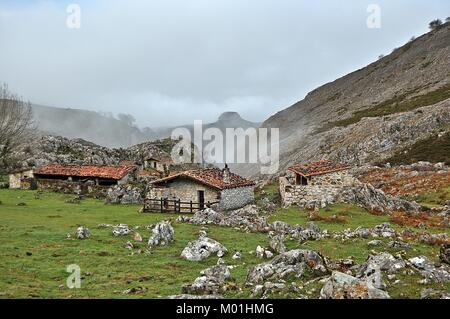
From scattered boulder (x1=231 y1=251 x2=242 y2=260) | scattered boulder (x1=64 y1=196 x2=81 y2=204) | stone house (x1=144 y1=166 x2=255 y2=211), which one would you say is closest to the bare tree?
scattered boulder (x1=64 y1=196 x2=81 y2=204)

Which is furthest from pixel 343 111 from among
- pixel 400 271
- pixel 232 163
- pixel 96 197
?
pixel 400 271

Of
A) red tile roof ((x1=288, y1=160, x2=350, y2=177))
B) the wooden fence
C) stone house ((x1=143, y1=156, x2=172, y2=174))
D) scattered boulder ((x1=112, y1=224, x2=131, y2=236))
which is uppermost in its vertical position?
stone house ((x1=143, y1=156, x2=172, y2=174))

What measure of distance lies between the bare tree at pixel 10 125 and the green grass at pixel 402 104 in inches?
3655

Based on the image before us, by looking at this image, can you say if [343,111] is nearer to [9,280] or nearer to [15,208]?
[15,208]

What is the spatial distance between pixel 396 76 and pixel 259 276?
171159 millimetres

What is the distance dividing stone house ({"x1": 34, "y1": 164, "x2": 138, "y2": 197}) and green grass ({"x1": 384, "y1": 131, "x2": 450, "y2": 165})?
51436 mm

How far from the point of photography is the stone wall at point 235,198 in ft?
159

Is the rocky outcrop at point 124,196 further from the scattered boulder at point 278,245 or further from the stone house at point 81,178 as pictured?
the scattered boulder at point 278,245

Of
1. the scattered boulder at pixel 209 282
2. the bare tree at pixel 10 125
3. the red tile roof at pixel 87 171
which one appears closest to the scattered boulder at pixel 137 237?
the scattered boulder at pixel 209 282

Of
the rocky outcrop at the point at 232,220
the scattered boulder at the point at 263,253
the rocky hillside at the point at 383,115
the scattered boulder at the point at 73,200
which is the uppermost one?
the rocky hillside at the point at 383,115

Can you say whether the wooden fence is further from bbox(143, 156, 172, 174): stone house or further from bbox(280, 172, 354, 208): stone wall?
bbox(143, 156, 172, 174): stone house

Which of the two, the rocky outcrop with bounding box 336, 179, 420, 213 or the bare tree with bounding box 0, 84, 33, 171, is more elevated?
the bare tree with bounding box 0, 84, 33, 171

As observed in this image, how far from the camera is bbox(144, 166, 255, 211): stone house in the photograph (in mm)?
48031

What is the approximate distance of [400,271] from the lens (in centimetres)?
1836
